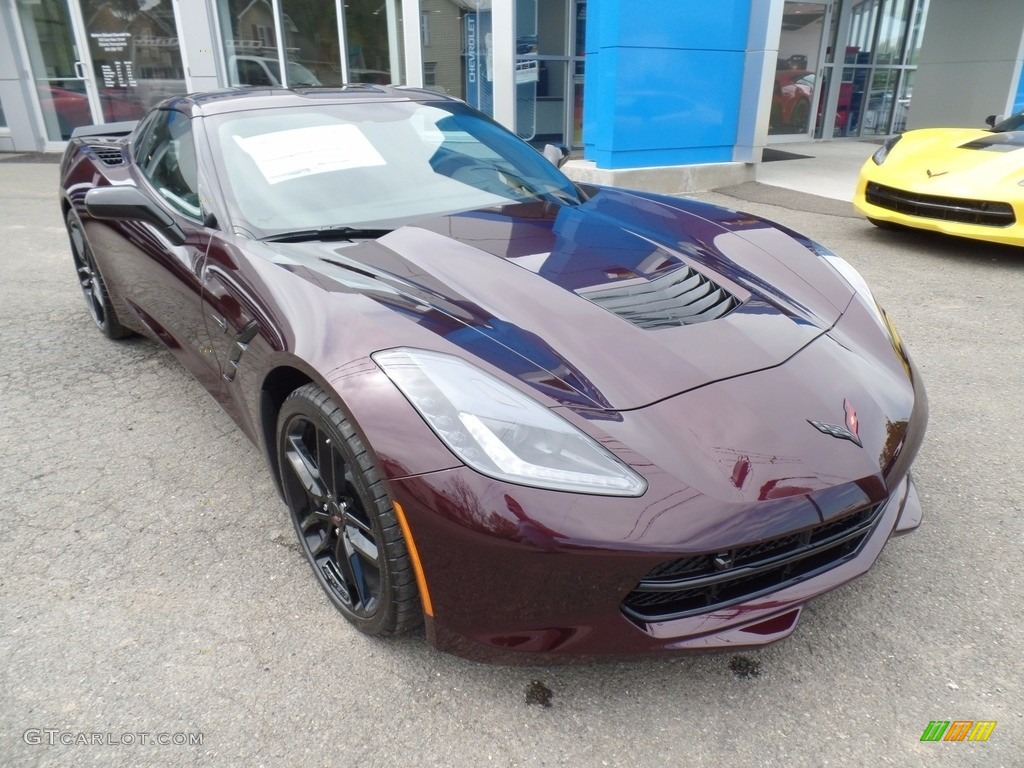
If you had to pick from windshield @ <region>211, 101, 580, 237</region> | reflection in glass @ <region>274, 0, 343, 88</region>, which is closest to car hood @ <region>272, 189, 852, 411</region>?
windshield @ <region>211, 101, 580, 237</region>

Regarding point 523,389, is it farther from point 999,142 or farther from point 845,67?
point 845,67

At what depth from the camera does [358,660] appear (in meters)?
1.83

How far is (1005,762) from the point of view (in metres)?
1.52

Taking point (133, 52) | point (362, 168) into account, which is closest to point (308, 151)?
point (362, 168)

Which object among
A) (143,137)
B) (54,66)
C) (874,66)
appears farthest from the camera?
→ (874,66)

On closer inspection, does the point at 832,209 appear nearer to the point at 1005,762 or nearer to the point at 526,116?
the point at 526,116

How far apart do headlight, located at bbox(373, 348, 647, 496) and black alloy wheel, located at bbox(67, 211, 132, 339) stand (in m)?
2.79

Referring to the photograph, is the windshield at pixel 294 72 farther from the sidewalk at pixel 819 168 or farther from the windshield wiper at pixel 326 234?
the windshield wiper at pixel 326 234

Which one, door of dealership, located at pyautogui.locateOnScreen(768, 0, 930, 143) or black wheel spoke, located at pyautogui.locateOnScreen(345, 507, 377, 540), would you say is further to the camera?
door of dealership, located at pyautogui.locateOnScreen(768, 0, 930, 143)

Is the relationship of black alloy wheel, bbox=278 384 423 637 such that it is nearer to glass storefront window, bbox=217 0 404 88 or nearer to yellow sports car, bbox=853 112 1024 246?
yellow sports car, bbox=853 112 1024 246

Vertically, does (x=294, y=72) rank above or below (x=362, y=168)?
above

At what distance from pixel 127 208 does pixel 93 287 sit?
67.2 inches

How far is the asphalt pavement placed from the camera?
1.59 meters

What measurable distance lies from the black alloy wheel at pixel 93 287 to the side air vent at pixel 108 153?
0.34 metres
